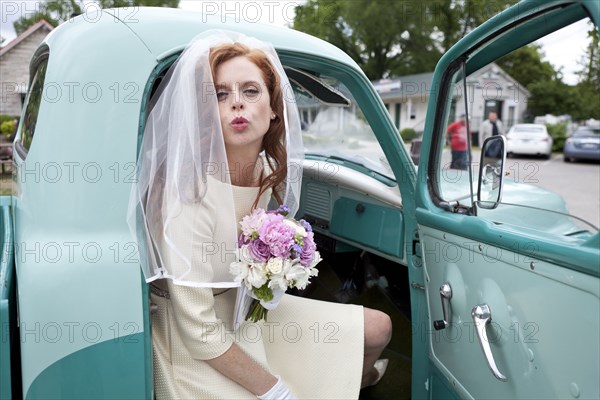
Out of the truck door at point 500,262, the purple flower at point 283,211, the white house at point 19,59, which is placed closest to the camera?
the truck door at point 500,262

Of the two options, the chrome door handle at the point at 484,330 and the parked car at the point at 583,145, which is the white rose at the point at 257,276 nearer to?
the chrome door handle at the point at 484,330

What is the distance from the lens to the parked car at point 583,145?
6.75 ft

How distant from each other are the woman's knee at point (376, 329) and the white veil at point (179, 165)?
29.4 inches

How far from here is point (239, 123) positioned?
66.2 inches

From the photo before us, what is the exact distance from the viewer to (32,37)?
75.7 ft

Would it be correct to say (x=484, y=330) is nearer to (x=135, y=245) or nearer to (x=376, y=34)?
(x=135, y=245)

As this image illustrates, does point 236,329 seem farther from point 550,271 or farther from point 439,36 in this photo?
point 439,36

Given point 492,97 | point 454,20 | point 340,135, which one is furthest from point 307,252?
point 454,20

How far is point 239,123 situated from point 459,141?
0.93 meters

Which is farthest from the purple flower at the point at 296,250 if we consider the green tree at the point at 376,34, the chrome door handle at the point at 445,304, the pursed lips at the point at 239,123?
the green tree at the point at 376,34

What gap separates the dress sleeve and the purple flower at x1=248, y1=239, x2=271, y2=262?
0.14 metres

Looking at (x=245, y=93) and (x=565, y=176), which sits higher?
(x=245, y=93)

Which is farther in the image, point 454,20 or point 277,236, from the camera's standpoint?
point 454,20

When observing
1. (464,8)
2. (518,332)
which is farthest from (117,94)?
(464,8)
